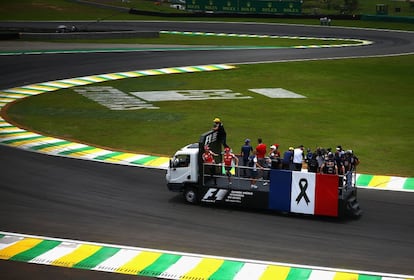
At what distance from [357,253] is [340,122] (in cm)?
1931

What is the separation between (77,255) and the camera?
2102 cm

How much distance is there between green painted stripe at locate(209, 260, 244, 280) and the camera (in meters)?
19.4

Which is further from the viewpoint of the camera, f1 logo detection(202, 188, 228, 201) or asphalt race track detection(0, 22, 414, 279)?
f1 logo detection(202, 188, 228, 201)

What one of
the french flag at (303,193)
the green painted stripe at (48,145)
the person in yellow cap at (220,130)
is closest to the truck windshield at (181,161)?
the person in yellow cap at (220,130)

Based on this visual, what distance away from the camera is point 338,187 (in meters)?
23.8

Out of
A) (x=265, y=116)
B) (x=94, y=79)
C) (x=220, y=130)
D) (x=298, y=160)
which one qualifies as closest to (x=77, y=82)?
(x=94, y=79)

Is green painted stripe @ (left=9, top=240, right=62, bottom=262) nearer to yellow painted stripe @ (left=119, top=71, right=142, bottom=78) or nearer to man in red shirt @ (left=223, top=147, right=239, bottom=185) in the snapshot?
man in red shirt @ (left=223, top=147, right=239, bottom=185)

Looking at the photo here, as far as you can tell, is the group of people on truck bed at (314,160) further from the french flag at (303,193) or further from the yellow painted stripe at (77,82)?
the yellow painted stripe at (77,82)

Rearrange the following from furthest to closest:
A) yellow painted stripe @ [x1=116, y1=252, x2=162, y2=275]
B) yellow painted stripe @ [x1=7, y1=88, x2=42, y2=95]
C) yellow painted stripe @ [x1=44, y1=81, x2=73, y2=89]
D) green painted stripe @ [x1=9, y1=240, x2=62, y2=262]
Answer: yellow painted stripe @ [x1=44, y1=81, x2=73, y2=89]
yellow painted stripe @ [x1=7, y1=88, x2=42, y2=95]
green painted stripe @ [x1=9, y1=240, x2=62, y2=262]
yellow painted stripe @ [x1=116, y1=252, x2=162, y2=275]

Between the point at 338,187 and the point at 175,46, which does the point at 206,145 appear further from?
the point at 175,46

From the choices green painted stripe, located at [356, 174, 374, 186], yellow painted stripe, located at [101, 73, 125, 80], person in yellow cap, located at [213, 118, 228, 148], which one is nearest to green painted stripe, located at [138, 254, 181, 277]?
person in yellow cap, located at [213, 118, 228, 148]

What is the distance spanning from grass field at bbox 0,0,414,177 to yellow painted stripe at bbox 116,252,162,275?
12.3 meters

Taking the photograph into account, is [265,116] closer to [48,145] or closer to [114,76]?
[48,145]

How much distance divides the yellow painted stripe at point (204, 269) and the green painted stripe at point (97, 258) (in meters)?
2.70
